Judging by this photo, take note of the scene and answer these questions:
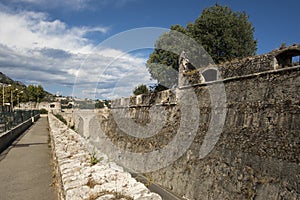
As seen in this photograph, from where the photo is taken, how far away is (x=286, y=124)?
5.25 m

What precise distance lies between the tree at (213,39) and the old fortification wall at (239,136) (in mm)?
11434

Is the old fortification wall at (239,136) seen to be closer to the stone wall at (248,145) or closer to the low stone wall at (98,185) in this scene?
the stone wall at (248,145)

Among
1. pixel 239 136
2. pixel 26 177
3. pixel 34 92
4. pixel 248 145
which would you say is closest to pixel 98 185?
pixel 26 177

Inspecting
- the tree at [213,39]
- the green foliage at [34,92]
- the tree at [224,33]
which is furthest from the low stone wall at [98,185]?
the green foliage at [34,92]

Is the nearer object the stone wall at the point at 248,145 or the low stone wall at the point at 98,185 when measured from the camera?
the low stone wall at the point at 98,185

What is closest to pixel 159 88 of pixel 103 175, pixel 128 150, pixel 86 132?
pixel 86 132

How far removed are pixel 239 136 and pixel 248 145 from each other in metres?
0.41

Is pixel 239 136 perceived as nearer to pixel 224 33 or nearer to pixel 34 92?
pixel 224 33

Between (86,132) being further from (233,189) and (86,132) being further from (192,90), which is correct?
(233,189)

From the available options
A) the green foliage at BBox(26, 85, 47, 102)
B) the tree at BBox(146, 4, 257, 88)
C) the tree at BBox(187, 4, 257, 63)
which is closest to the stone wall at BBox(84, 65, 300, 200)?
the tree at BBox(146, 4, 257, 88)

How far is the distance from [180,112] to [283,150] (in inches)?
184

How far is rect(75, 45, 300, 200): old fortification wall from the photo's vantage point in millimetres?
5180

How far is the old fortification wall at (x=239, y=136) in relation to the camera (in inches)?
204

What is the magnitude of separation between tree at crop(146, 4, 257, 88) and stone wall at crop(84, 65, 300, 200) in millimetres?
11981
